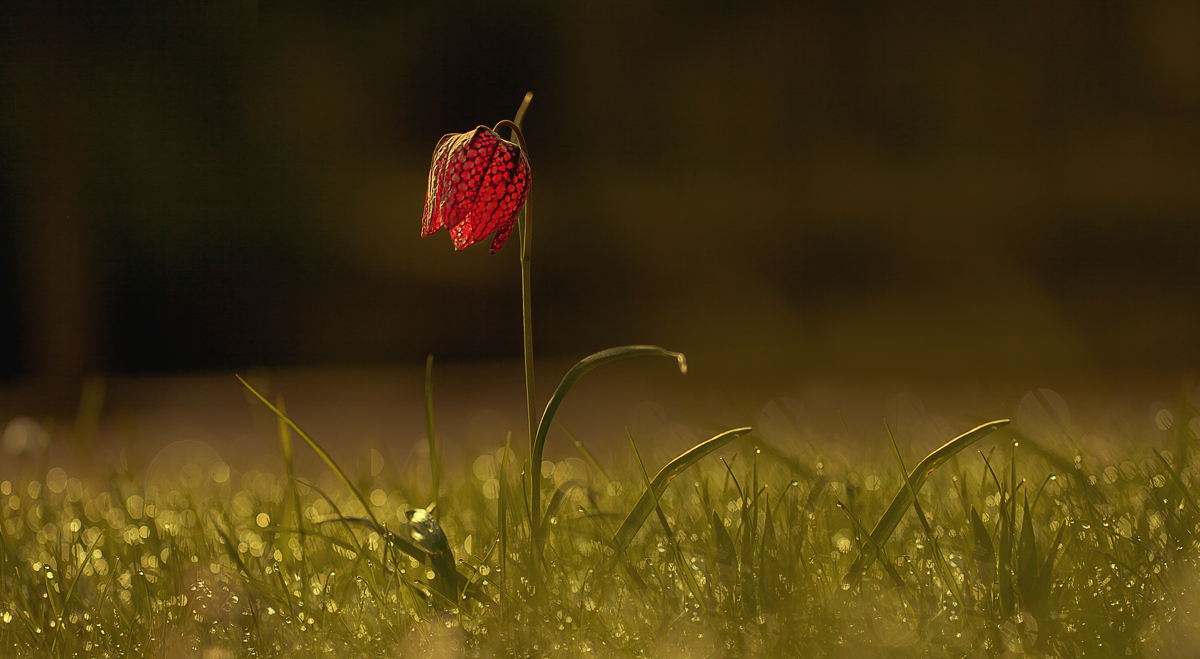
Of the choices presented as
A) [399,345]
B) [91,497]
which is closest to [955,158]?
[399,345]

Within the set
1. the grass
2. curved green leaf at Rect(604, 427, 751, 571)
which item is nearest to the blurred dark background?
the grass

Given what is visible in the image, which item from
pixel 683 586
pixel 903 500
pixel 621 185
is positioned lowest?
pixel 683 586

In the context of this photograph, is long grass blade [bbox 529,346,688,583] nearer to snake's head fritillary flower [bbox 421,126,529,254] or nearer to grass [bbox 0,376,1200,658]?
grass [bbox 0,376,1200,658]

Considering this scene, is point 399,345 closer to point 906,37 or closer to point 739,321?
point 739,321

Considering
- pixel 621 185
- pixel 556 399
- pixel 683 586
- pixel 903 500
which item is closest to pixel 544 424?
pixel 556 399

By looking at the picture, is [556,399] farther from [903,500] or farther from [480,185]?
[903,500]
